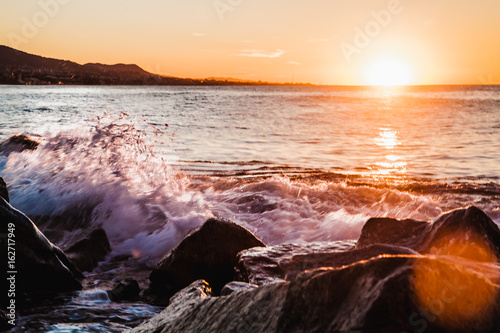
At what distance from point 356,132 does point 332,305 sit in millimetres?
23353

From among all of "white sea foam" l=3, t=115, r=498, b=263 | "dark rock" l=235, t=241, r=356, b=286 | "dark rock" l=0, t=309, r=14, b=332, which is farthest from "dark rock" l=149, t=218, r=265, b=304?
"dark rock" l=0, t=309, r=14, b=332

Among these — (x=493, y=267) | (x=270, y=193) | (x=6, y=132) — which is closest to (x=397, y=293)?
(x=493, y=267)

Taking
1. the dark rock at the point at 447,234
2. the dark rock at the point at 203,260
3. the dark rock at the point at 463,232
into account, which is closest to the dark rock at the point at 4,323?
the dark rock at the point at 203,260

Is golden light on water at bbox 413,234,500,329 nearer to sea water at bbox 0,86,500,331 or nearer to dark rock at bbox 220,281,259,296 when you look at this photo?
dark rock at bbox 220,281,259,296

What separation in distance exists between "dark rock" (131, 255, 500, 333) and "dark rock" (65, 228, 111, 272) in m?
4.26

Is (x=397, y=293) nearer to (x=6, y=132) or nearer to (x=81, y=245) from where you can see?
(x=81, y=245)

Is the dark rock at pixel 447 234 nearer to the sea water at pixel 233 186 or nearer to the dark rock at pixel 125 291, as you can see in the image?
the dark rock at pixel 125 291

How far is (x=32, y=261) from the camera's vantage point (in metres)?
5.04

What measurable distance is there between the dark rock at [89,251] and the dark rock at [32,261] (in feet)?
2.69

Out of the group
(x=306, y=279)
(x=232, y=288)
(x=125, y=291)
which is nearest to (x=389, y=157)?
(x=125, y=291)

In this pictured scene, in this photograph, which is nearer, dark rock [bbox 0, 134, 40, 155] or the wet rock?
the wet rock

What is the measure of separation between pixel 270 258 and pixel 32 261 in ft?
8.36

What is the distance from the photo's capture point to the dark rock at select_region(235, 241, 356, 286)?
424cm

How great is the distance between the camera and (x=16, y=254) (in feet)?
16.2
